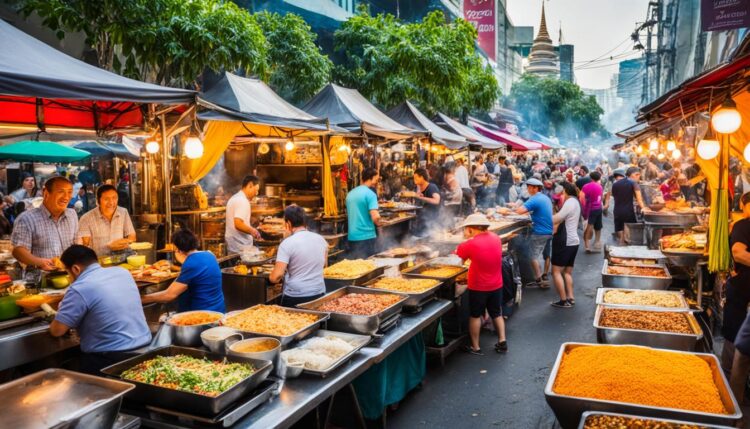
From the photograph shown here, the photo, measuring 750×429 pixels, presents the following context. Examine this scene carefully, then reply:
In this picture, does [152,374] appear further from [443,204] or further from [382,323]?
[443,204]

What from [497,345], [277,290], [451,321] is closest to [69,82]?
[277,290]

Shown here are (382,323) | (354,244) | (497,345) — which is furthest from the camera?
(354,244)

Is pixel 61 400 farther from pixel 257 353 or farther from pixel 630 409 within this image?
pixel 630 409

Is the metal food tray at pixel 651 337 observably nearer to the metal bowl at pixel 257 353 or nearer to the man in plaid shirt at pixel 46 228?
the metal bowl at pixel 257 353

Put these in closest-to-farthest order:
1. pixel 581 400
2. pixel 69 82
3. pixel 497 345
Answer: pixel 581 400 < pixel 69 82 < pixel 497 345

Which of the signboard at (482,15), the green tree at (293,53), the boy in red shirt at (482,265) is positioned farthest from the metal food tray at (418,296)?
the signboard at (482,15)

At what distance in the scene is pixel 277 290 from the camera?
7469mm

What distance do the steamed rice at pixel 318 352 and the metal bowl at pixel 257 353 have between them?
0.17 meters

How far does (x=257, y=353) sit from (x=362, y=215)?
5496 millimetres

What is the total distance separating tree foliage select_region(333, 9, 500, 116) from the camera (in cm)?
1611

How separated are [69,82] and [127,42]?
5.43 m

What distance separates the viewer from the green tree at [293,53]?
51.4 feet

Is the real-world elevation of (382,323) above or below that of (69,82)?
below

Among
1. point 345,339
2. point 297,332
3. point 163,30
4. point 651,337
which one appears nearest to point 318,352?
point 297,332
